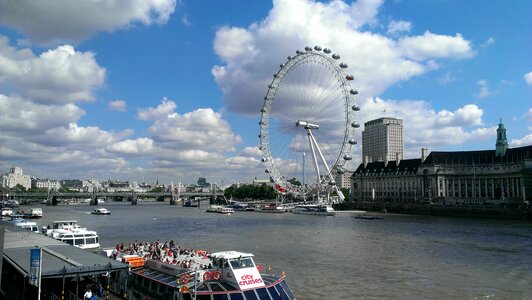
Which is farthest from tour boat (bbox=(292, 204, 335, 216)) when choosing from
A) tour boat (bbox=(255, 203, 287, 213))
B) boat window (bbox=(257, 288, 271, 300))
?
boat window (bbox=(257, 288, 271, 300))

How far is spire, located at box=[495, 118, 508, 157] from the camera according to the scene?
397 feet

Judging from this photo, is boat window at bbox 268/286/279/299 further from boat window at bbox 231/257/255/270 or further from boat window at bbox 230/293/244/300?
boat window at bbox 230/293/244/300

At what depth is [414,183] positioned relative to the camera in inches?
5340

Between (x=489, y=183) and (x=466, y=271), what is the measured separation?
327 ft

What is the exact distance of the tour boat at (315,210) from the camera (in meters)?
112

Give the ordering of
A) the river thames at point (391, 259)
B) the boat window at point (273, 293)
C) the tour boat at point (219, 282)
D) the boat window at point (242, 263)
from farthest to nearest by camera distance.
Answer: the river thames at point (391, 259)
the boat window at point (242, 263)
the boat window at point (273, 293)
the tour boat at point (219, 282)

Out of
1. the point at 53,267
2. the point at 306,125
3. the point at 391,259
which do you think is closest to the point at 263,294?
the point at 53,267

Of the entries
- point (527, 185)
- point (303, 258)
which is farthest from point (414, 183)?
point (303, 258)

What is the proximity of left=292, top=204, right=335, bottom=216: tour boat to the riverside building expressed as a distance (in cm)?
2916

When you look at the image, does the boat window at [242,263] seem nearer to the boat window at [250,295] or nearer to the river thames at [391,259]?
the boat window at [250,295]

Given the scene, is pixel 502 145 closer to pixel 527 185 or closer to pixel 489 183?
pixel 489 183

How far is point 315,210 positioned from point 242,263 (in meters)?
102

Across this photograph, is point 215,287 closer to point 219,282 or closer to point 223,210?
point 219,282

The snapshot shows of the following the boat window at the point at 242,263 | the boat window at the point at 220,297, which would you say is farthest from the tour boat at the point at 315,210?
the boat window at the point at 220,297
